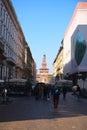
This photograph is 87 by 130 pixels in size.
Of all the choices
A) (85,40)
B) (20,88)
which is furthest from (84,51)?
(20,88)

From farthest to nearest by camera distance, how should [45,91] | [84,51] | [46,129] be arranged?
[84,51]
[45,91]
[46,129]

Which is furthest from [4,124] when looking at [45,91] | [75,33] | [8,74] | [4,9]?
[75,33]

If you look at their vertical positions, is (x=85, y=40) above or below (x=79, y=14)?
below

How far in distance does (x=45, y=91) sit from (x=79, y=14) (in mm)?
53240

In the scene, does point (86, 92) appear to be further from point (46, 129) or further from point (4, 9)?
point (46, 129)

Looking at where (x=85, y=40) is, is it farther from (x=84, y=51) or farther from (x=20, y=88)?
(x=20, y=88)

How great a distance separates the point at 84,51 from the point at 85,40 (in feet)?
9.26

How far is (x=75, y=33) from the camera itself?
103375 millimetres

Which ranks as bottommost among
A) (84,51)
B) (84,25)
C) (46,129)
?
(46,129)

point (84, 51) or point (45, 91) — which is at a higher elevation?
point (84, 51)

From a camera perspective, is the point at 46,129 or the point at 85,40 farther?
the point at 85,40

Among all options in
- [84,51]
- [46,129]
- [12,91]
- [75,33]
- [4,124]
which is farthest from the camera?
[75,33]

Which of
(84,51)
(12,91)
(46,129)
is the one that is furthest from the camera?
(84,51)

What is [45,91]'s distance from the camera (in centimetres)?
4772
